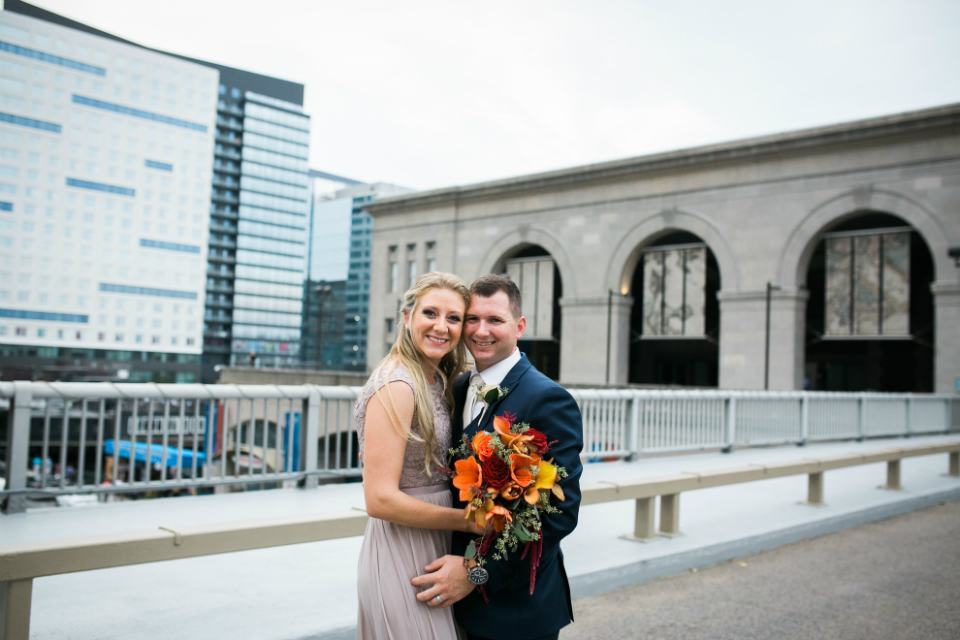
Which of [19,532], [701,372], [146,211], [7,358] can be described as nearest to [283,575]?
[19,532]

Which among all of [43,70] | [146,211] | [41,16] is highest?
[41,16]

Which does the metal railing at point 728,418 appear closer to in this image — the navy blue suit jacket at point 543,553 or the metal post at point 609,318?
the navy blue suit jacket at point 543,553

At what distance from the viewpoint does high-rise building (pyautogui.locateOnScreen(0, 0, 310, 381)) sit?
79.1 metres

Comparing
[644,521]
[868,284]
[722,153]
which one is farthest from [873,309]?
[644,521]

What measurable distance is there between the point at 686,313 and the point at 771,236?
5804 millimetres

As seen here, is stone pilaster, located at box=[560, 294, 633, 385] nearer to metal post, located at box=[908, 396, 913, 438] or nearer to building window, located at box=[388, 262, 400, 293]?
building window, located at box=[388, 262, 400, 293]

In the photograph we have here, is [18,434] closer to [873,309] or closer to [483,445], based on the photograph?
[483,445]

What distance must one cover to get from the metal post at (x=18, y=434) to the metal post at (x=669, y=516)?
5888 millimetres

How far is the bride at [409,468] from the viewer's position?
227 cm

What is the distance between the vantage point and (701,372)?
42188 millimetres

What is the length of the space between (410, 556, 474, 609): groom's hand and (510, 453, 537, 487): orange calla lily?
0.43 metres

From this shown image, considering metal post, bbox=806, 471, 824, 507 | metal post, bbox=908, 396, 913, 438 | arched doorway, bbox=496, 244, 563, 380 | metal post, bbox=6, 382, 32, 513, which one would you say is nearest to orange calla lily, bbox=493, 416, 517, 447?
metal post, bbox=6, 382, 32, 513

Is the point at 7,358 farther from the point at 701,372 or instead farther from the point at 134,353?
the point at 701,372

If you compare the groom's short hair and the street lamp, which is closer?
the groom's short hair
